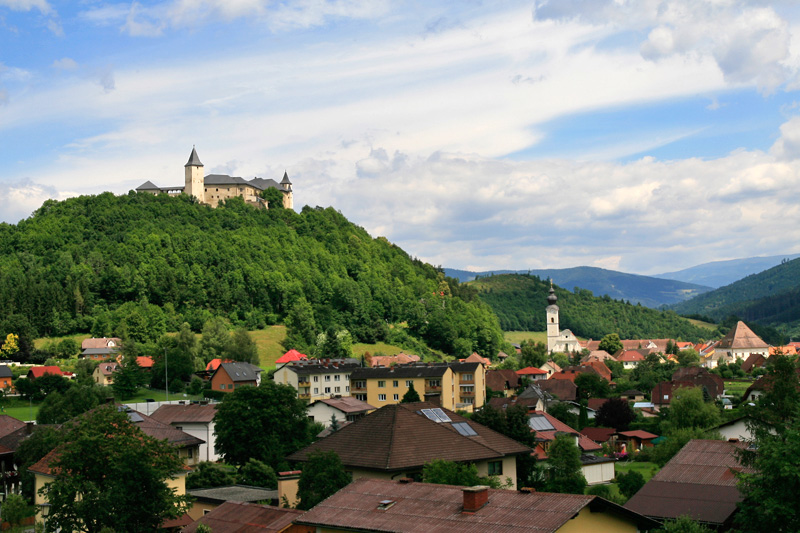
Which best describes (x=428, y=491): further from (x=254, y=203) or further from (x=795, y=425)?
(x=254, y=203)

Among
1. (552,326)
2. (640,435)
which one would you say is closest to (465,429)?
(640,435)

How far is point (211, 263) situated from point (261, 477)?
114 metres

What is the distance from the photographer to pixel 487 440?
106 feet

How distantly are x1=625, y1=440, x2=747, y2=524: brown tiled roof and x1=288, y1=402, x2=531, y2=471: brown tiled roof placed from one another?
7.13 m

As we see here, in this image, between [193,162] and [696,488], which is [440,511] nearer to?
[696,488]

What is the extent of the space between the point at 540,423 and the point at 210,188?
138m

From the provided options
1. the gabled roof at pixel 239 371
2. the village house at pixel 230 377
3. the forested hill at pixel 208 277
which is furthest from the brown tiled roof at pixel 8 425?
the forested hill at pixel 208 277

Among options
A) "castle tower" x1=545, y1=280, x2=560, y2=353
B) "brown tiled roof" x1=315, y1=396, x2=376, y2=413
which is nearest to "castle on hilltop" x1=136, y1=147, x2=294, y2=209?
"castle tower" x1=545, y1=280, x2=560, y2=353

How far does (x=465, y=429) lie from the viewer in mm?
33156

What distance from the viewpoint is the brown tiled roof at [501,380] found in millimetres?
91125

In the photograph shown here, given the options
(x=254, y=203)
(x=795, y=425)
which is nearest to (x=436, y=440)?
(x=795, y=425)

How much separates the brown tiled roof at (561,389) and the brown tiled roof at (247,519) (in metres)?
60.4

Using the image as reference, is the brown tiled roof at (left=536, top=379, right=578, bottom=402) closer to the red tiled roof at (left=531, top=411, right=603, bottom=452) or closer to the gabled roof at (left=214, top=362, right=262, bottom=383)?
the gabled roof at (left=214, top=362, right=262, bottom=383)

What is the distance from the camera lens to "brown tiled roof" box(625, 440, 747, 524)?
22125 mm
